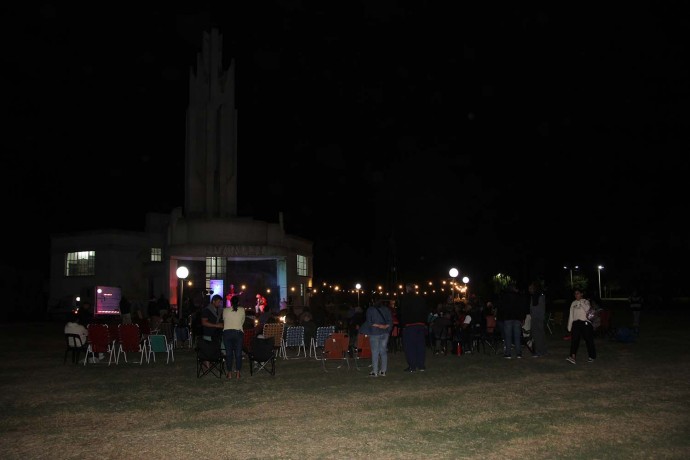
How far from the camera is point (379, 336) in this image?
37.1 feet

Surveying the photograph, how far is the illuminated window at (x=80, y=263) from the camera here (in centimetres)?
3453

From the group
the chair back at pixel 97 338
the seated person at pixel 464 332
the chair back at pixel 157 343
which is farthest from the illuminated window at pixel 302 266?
the chair back at pixel 97 338

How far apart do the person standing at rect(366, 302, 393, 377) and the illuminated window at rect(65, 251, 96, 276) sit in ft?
88.2

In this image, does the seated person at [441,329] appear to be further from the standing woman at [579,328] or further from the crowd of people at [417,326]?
the standing woman at [579,328]

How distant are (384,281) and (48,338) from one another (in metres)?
38.6

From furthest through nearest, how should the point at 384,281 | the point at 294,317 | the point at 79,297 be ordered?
the point at 384,281 → the point at 79,297 → the point at 294,317

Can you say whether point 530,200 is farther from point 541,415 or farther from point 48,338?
point 541,415

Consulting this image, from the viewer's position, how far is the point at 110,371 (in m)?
12.3

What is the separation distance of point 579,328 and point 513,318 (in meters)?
1.43

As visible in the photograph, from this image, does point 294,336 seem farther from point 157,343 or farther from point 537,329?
point 537,329

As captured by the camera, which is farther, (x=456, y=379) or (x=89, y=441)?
(x=456, y=379)

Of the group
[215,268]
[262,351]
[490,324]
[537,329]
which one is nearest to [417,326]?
[262,351]

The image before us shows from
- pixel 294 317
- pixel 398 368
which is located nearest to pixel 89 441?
pixel 398 368

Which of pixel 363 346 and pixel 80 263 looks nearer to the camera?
pixel 363 346
